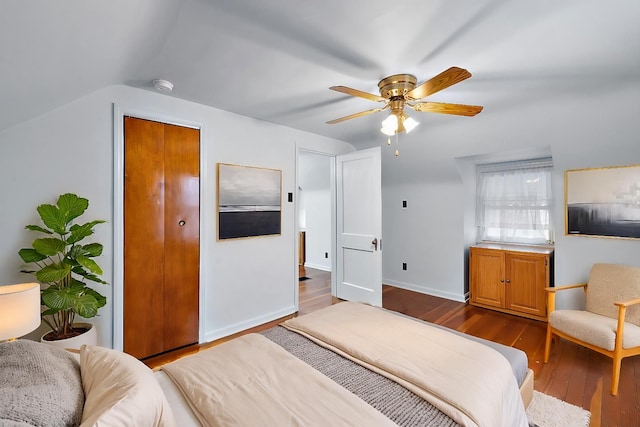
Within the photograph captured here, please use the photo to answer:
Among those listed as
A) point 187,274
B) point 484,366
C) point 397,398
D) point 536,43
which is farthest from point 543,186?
point 187,274

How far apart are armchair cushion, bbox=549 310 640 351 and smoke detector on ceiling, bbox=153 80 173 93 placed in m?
3.78

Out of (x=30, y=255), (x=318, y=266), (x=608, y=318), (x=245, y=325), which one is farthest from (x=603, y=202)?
(x=30, y=255)

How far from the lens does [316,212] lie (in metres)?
6.21

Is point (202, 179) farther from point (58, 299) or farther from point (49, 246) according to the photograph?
point (58, 299)

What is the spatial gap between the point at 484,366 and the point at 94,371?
5.37 ft

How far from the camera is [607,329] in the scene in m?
2.13

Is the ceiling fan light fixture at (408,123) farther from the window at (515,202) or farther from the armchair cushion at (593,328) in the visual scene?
the window at (515,202)

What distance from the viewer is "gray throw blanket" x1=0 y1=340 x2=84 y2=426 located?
2.30ft

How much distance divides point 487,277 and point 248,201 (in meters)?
3.28

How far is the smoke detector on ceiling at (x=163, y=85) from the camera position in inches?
84.9

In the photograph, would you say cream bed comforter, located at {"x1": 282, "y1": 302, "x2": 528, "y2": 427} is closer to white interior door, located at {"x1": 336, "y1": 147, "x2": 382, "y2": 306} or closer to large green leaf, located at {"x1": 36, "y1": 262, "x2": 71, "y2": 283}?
large green leaf, located at {"x1": 36, "y1": 262, "x2": 71, "y2": 283}

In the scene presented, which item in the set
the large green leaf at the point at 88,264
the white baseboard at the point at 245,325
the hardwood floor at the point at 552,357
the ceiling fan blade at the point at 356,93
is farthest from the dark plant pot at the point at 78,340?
the ceiling fan blade at the point at 356,93

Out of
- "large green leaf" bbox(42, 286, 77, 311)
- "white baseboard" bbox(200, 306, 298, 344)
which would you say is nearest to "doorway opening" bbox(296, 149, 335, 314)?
"white baseboard" bbox(200, 306, 298, 344)

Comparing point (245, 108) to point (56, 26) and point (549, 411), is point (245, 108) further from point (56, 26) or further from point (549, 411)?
point (549, 411)
